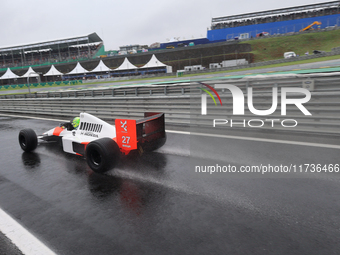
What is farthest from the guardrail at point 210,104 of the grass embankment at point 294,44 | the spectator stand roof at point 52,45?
the spectator stand roof at point 52,45

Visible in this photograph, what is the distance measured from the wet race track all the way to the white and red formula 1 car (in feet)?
1.21

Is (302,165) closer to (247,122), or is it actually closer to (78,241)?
(247,122)

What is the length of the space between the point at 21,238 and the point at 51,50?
283 feet

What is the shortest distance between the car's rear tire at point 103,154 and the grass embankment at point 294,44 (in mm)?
48634

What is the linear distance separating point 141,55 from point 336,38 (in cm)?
4042

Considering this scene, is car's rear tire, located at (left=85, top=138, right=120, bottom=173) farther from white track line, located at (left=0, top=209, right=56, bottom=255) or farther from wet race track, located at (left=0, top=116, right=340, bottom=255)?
white track line, located at (left=0, top=209, right=56, bottom=255)

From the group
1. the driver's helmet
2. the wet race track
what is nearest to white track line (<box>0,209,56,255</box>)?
the wet race track

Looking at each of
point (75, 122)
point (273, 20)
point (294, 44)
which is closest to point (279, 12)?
point (273, 20)

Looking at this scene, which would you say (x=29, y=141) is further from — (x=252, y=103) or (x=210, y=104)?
(x=252, y=103)

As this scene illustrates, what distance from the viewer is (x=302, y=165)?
4.94m

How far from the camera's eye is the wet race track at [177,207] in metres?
2.88

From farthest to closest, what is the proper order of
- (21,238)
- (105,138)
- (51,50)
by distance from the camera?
(51,50) → (105,138) → (21,238)

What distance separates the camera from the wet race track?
9.46 ft

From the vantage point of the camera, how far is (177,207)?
3684mm
